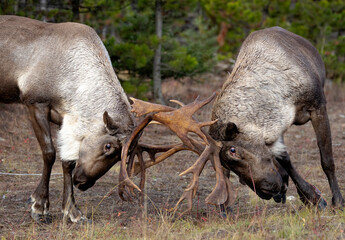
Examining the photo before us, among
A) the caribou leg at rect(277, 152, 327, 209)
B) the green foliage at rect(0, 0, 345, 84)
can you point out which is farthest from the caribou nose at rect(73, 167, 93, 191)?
the green foliage at rect(0, 0, 345, 84)

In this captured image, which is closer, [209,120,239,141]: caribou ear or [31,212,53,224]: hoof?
[209,120,239,141]: caribou ear

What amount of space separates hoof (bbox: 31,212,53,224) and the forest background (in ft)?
15.7

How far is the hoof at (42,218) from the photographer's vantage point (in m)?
5.69

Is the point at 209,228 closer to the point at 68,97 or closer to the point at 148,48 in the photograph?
the point at 68,97

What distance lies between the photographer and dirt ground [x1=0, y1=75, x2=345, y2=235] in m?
6.02

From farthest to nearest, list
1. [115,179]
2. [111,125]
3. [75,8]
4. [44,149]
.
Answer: [75,8]
[115,179]
[44,149]
[111,125]

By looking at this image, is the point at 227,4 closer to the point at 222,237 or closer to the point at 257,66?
the point at 257,66

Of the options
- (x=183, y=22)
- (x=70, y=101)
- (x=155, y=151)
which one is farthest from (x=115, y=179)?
(x=183, y=22)

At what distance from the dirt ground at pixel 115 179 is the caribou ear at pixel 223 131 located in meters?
0.54

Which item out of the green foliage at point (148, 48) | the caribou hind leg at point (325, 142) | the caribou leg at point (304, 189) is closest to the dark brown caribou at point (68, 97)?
the caribou leg at point (304, 189)

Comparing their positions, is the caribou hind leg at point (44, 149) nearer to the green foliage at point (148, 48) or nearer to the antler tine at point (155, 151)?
the antler tine at point (155, 151)

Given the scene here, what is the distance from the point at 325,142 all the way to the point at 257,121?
41.2 inches

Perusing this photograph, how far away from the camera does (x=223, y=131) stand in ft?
17.5

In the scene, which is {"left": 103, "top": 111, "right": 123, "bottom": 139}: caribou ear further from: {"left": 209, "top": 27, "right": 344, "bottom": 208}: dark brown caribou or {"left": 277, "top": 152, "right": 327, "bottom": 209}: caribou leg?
{"left": 277, "top": 152, "right": 327, "bottom": 209}: caribou leg
